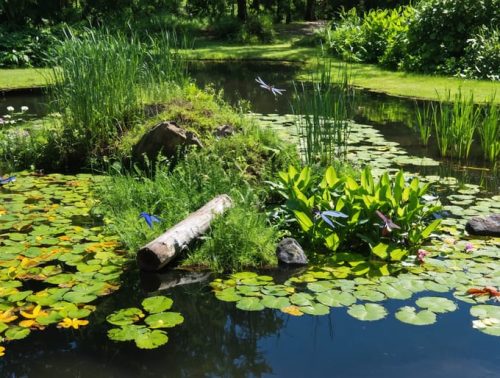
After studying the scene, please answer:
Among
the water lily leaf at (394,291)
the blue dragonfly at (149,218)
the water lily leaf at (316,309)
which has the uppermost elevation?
the blue dragonfly at (149,218)

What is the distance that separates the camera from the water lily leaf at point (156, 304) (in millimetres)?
3664

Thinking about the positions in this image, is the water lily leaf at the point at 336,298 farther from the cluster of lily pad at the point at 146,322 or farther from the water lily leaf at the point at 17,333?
the water lily leaf at the point at 17,333

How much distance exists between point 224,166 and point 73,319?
2.67m

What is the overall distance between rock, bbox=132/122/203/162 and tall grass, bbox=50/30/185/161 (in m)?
0.85

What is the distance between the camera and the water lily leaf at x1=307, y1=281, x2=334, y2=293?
3.86 metres

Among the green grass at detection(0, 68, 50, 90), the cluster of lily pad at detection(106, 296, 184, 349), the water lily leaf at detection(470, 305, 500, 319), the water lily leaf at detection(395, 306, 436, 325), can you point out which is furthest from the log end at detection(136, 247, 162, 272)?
the green grass at detection(0, 68, 50, 90)

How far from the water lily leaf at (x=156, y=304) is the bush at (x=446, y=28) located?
11760 mm

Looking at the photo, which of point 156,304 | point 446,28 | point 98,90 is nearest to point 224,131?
point 98,90

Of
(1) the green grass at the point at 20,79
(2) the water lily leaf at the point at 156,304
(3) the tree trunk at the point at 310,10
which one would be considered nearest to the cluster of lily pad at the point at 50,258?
(2) the water lily leaf at the point at 156,304

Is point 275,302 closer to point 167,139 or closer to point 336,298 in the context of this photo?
point 336,298

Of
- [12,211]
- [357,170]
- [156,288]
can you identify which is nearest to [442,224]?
[357,170]

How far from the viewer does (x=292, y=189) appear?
4.78m

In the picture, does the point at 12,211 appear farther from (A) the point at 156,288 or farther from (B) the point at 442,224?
(B) the point at 442,224

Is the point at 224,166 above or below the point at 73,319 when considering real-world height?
above
